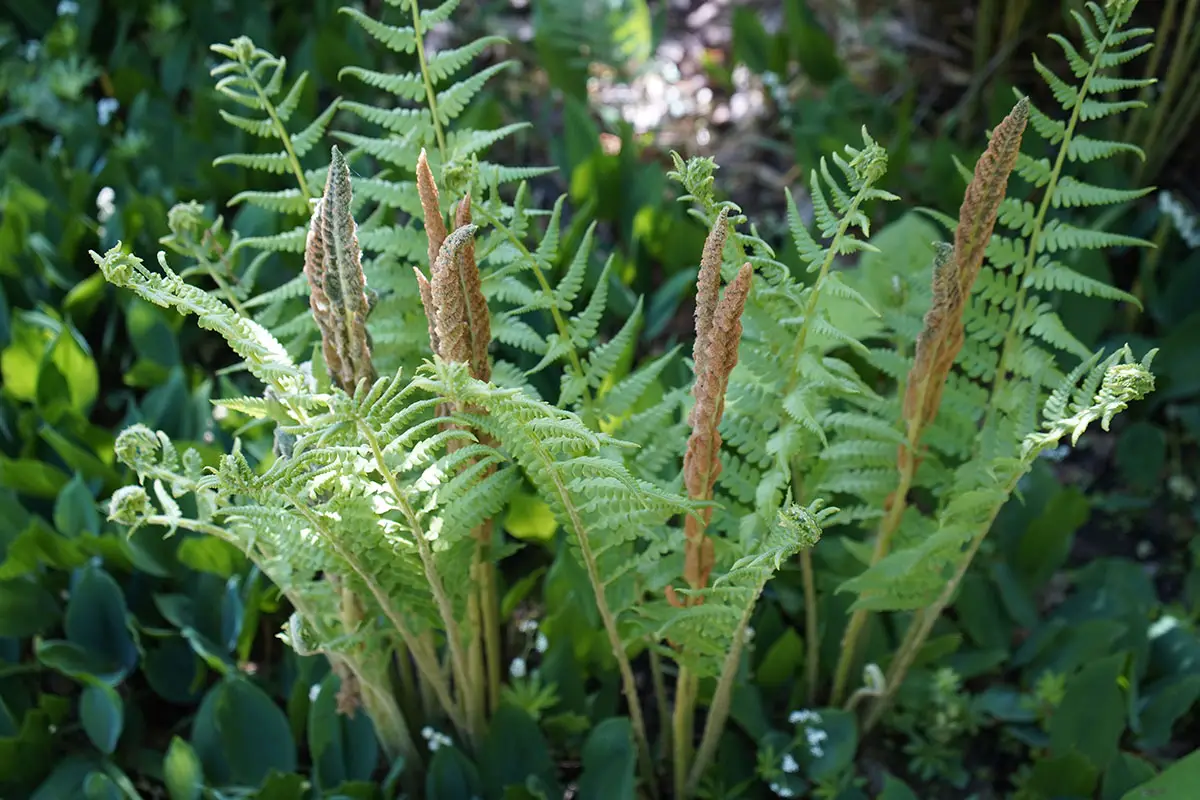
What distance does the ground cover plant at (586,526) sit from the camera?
3.86ft

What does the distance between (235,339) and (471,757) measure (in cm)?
77

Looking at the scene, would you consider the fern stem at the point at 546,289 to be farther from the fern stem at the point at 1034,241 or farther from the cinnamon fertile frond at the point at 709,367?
the fern stem at the point at 1034,241

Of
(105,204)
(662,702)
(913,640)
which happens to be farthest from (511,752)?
(105,204)

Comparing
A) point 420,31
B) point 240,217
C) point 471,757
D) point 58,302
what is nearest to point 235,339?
point 420,31

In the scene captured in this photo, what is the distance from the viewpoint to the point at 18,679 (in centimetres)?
178

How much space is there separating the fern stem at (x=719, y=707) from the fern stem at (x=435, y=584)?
1.02 feet

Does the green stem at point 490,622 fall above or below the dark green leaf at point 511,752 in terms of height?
above

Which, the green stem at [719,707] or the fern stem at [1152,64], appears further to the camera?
the fern stem at [1152,64]

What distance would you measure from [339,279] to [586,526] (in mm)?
408

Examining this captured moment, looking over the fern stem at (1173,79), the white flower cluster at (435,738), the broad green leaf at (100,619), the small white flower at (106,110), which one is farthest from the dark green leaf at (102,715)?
the fern stem at (1173,79)

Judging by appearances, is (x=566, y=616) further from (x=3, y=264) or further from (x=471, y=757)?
(x=3, y=264)

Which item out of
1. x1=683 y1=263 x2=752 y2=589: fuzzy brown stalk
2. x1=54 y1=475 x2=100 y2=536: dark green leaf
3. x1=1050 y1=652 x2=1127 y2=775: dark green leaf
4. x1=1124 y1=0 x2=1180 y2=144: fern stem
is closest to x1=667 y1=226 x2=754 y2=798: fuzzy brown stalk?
x1=683 y1=263 x2=752 y2=589: fuzzy brown stalk

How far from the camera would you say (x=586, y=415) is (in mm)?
1460

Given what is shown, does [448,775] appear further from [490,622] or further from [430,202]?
[430,202]
